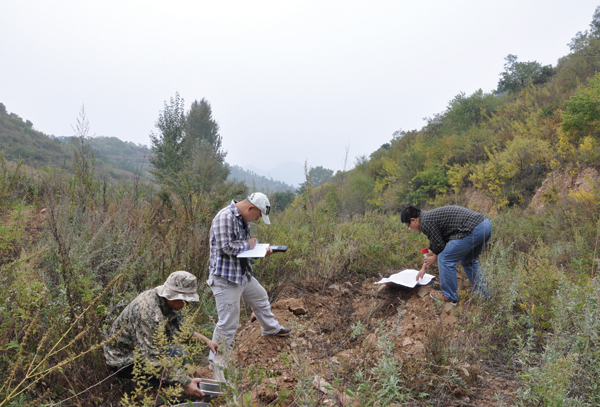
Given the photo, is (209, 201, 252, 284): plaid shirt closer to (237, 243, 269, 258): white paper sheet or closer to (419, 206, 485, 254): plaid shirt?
(237, 243, 269, 258): white paper sheet

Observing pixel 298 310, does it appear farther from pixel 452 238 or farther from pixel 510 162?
pixel 510 162

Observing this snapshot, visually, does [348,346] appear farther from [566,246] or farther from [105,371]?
[566,246]

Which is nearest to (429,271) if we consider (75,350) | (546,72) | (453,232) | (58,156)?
(453,232)

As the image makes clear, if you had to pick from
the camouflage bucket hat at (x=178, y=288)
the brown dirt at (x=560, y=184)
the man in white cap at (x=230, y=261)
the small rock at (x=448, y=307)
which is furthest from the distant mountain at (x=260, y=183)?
the brown dirt at (x=560, y=184)

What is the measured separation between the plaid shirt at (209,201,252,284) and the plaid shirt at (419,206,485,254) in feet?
7.40

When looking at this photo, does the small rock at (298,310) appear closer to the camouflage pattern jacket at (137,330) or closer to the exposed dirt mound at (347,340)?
the exposed dirt mound at (347,340)

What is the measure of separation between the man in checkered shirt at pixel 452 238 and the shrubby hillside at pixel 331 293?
226 millimetres

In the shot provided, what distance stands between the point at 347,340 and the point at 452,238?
1.78 meters

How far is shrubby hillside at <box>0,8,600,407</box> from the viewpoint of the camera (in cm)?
184

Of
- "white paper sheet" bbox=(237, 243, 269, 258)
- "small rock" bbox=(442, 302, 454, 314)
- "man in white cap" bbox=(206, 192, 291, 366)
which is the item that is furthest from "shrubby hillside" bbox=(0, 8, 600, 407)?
"white paper sheet" bbox=(237, 243, 269, 258)

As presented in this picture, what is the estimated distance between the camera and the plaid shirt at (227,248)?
287cm

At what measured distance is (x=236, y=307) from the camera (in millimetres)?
2922

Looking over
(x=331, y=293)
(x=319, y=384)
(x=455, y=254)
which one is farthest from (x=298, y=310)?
(x=319, y=384)

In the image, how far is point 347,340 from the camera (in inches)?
117
